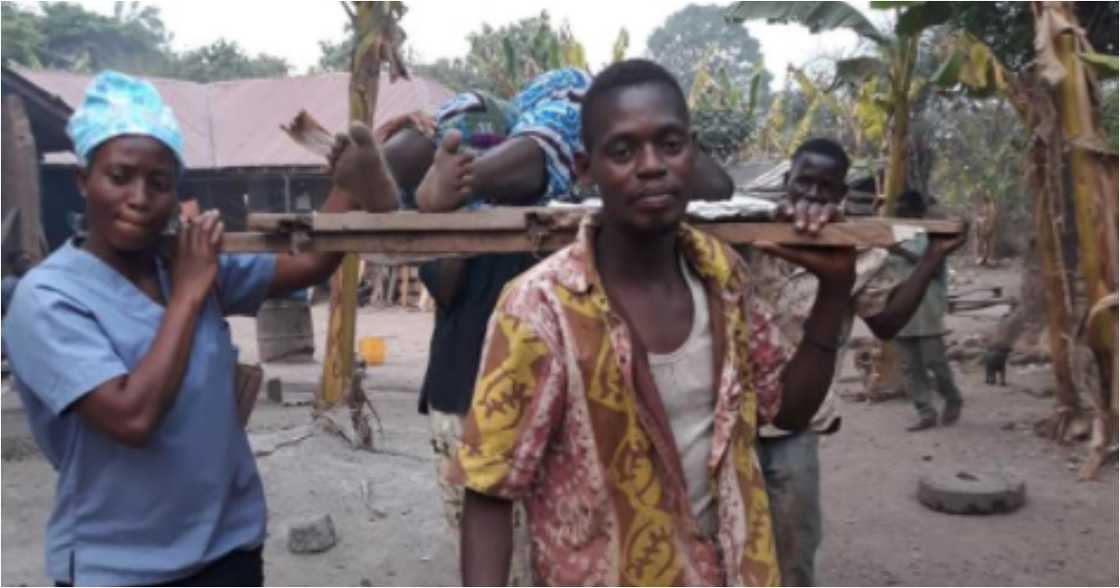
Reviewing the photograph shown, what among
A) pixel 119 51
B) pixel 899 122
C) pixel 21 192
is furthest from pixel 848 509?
pixel 119 51

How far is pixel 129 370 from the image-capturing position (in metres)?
1.84

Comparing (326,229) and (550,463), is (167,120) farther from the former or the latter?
(550,463)

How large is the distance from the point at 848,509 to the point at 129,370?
4.71 m

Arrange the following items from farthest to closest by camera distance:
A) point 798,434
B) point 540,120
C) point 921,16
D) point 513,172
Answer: point 921,16
point 798,434
point 540,120
point 513,172

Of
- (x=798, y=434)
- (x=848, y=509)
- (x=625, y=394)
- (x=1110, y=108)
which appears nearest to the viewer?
(x=625, y=394)

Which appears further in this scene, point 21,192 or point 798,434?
point 21,192

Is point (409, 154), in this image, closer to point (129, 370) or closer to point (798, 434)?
point (129, 370)

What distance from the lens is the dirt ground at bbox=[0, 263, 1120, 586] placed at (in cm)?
482

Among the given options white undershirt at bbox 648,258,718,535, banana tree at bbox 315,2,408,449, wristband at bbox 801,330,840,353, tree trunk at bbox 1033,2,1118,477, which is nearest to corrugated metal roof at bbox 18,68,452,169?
banana tree at bbox 315,2,408,449

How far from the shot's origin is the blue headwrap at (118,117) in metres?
1.90

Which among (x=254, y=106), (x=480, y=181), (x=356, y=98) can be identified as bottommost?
(x=480, y=181)

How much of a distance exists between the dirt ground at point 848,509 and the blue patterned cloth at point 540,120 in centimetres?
251

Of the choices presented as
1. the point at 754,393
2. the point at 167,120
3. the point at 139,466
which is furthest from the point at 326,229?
the point at 754,393

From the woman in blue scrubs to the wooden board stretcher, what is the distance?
11cm
